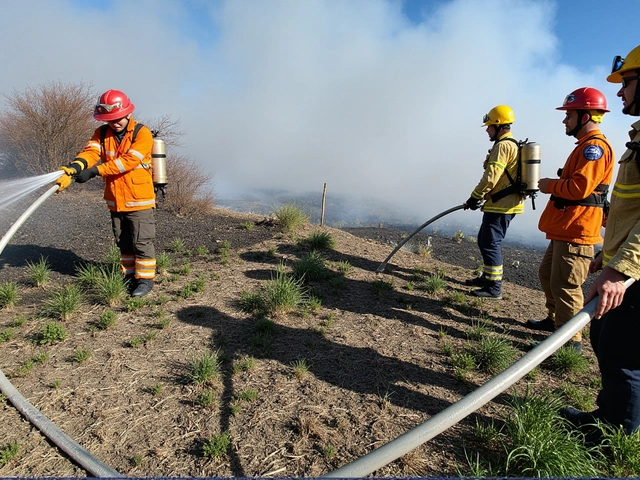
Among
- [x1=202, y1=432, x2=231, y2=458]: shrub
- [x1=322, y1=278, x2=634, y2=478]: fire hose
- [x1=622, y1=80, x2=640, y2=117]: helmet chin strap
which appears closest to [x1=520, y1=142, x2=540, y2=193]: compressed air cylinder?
[x1=622, y1=80, x2=640, y2=117]: helmet chin strap

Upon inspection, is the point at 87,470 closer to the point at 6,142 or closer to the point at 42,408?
the point at 42,408

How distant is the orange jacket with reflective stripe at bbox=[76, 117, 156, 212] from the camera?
4.45m

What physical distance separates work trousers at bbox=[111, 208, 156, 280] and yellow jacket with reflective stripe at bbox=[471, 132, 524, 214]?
4.25m

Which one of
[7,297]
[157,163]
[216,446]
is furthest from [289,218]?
[216,446]

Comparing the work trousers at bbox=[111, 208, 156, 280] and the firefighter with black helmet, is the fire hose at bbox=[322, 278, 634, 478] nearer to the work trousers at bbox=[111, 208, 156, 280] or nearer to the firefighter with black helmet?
the firefighter with black helmet

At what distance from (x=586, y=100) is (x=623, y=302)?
2.30m

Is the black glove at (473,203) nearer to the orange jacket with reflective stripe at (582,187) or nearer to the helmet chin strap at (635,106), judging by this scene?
the orange jacket with reflective stripe at (582,187)

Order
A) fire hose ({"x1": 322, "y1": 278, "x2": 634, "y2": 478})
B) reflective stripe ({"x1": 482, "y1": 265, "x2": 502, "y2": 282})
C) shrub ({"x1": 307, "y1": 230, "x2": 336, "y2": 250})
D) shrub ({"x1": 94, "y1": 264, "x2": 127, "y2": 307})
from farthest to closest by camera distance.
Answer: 1. shrub ({"x1": 307, "y1": 230, "x2": 336, "y2": 250})
2. reflective stripe ({"x1": 482, "y1": 265, "x2": 502, "y2": 282})
3. shrub ({"x1": 94, "y1": 264, "x2": 127, "y2": 307})
4. fire hose ({"x1": 322, "y1": 278, "x2": 634, "y2": 478})

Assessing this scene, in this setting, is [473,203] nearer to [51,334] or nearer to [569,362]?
[569,362]

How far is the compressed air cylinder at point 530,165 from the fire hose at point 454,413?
3083mm

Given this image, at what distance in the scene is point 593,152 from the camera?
3432 millimetres

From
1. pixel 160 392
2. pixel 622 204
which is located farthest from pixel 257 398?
pixel 622 204

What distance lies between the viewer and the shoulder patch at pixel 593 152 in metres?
3.42

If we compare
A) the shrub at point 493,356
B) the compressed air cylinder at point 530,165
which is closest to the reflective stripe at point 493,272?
the compressed air cylinder at point 530,165
